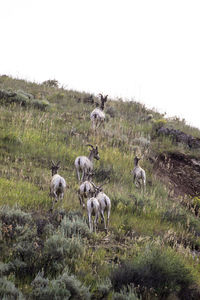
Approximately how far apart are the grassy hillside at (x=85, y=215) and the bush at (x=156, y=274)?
15mm

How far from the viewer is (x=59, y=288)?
4457 millimetres

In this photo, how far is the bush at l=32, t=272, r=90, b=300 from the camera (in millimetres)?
4387

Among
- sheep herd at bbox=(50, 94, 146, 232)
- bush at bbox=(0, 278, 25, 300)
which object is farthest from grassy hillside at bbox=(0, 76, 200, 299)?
sheep herd at bbox=(50, 94, 146, 232)

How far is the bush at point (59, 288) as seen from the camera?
4.39 metres

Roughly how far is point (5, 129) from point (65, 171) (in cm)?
328

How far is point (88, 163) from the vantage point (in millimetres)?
9680

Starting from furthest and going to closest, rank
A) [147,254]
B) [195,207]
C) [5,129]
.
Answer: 1. [5,129]
2. [195,207]
3. [147,254]

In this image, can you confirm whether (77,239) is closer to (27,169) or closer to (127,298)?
(127,298)

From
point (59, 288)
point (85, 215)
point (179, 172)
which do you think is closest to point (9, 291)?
point (59, 288)

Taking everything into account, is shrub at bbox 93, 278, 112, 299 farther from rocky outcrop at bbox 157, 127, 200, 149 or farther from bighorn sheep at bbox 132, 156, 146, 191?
rocky outcrop at bbox 157, 127, 200, 149

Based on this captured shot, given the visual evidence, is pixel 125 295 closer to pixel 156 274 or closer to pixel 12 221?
pixel 156 274

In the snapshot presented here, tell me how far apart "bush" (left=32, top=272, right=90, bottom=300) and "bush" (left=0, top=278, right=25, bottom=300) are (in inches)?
10.2

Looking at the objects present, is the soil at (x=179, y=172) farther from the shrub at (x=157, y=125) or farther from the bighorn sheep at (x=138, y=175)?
the shrub at (x=157, y=125)

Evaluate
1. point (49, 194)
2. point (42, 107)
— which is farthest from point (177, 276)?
point (42, 107)
